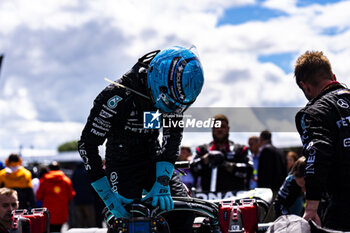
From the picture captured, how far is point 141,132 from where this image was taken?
166 inches

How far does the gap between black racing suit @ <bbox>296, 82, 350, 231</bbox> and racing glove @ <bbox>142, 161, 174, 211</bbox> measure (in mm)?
939

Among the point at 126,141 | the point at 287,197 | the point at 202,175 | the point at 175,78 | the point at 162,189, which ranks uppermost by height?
the point at 175,78

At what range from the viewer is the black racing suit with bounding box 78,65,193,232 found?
394 centimetres

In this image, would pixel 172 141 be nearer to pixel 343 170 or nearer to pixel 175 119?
pixel 175 119

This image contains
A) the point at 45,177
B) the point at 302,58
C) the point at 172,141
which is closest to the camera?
the point at 302,58

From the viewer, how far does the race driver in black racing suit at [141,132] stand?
3.77m

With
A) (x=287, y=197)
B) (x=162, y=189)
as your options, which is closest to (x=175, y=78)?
(x=162, y=189)

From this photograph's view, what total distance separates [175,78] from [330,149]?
3.69 feet

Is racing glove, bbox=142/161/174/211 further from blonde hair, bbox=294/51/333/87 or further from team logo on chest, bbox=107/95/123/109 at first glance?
blonde hair, bbox=294/51/333/87

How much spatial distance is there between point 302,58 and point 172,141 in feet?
3.71

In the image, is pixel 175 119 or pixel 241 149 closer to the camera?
pixel 175 119

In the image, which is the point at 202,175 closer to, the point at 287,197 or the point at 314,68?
the point at 287,197

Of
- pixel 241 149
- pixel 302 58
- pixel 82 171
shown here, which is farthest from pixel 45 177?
pixel 302 58

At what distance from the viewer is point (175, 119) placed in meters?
4.20
